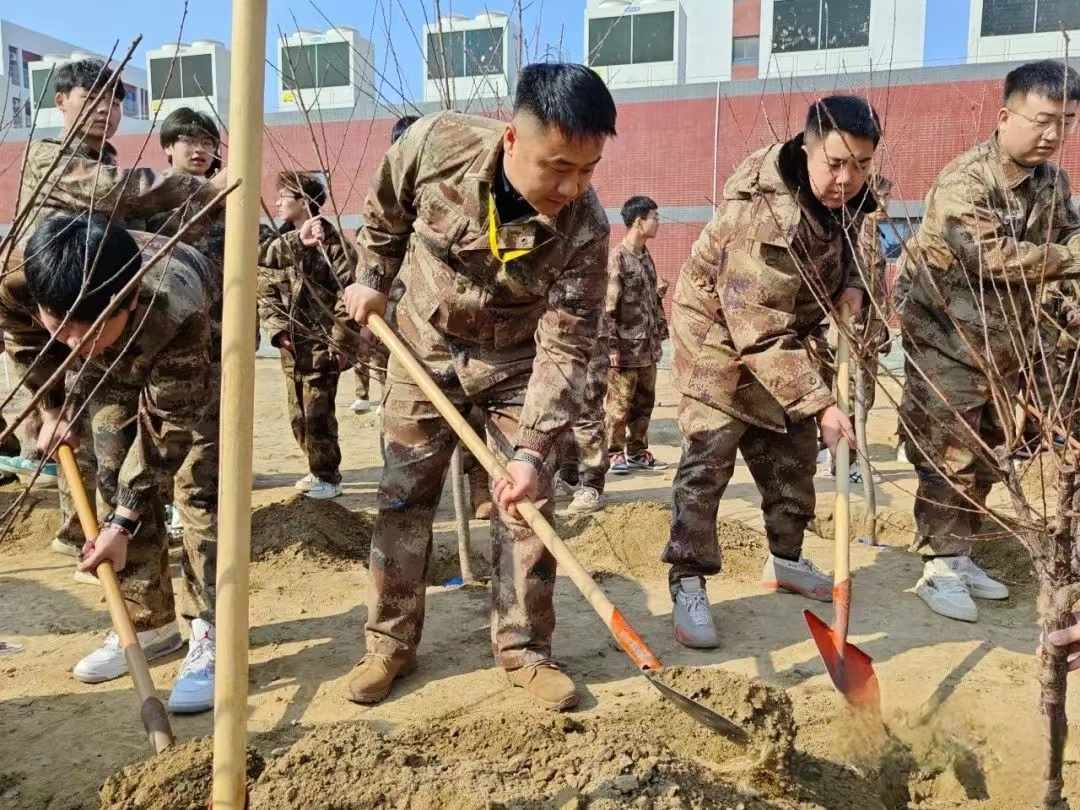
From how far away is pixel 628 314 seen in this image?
716 cm

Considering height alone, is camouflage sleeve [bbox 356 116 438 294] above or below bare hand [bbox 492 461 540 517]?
above

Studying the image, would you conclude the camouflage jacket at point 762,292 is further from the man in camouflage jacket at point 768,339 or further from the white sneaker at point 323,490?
the white sneaker at point 323,490

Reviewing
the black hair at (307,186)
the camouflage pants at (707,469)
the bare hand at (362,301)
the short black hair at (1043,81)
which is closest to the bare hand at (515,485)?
the bare hand at (362,301)

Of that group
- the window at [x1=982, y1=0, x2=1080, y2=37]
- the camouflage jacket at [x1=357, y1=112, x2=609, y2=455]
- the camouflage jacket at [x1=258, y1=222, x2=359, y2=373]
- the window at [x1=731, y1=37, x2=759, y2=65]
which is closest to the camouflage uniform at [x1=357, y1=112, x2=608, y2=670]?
the camouflage jacket at [x1=357, y1=112, x2=609, y2=455]

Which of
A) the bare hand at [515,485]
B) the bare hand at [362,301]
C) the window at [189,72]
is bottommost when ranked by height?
the bare hand at [515,485]

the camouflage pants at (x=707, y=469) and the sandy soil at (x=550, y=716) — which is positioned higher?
the camouflage pants at (x=707, y=469)

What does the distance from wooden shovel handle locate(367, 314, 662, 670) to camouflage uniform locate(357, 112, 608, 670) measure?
9.4 inches

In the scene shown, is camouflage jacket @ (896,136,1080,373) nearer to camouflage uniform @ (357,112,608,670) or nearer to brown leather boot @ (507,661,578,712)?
camouflage uniform @ (357,112,608,670)

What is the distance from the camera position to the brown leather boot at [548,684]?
289 cm

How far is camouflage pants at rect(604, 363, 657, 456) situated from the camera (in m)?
7.28

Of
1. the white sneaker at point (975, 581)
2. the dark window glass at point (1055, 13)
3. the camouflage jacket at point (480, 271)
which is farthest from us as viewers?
the dark window glass at point (1055, 13)

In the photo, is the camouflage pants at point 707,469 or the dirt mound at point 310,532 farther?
the dirt mound at point 310,532

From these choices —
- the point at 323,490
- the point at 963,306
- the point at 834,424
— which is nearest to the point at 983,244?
the point at 963,306

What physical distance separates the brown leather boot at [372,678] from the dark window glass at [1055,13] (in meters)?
22.9
